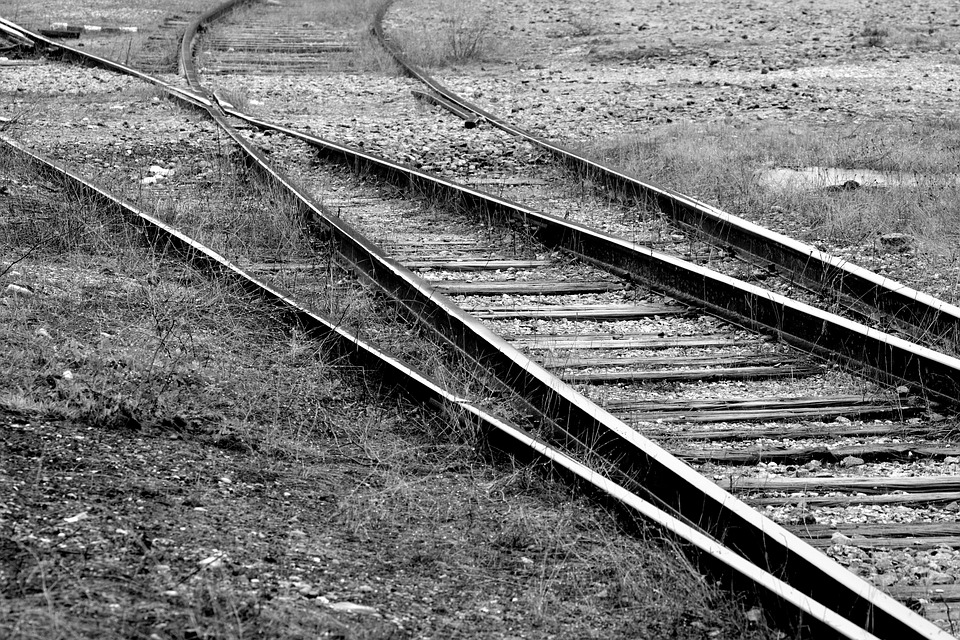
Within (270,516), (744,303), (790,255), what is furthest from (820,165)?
(270,516)

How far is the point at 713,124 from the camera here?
36.5 ft

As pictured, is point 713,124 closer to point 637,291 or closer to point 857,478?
point 637,291

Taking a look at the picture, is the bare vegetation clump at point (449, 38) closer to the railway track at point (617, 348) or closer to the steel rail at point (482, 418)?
the railway track at point (617, 348)

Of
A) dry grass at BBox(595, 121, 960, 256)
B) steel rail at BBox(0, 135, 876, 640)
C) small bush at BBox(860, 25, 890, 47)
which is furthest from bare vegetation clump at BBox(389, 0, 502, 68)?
steel rail at BBox(0, 135, 876, 640)

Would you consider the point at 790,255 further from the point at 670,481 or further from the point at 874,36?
the point at 874,36

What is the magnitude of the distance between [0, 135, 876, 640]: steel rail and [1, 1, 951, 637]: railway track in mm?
172

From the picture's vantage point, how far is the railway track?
449 cm

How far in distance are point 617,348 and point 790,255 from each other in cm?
160

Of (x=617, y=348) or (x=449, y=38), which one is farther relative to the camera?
(x=449, y=38)

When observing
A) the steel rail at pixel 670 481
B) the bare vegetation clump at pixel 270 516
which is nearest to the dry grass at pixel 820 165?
the steel rail at pixel 670 481

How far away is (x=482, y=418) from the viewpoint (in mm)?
4379

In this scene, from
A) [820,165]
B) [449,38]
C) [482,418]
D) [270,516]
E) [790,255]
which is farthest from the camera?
[449,38]

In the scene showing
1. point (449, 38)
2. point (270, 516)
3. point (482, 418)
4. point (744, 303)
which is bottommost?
point (270, 516)

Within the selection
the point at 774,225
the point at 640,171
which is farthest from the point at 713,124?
the point at 774,225
